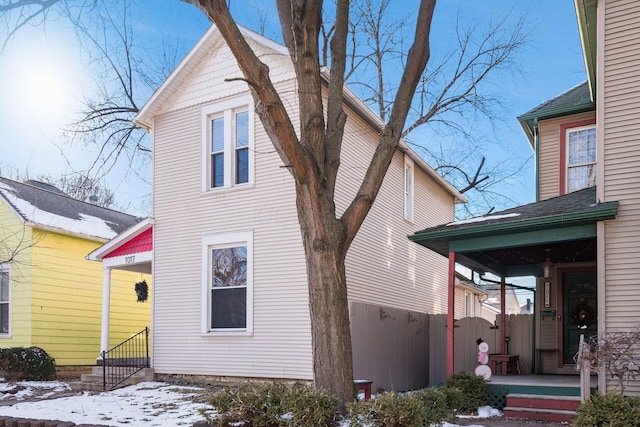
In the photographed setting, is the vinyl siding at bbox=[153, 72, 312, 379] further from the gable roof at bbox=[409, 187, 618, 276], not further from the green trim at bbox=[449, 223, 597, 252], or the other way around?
the green trim at bbox=[449, 223, 597, 252]

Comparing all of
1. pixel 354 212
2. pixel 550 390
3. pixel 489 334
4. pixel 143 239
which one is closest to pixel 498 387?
pixel 550 390

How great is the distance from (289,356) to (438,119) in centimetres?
1441

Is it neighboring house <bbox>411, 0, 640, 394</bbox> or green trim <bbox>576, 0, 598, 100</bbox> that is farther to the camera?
green trim <bbox>576, 0, 598, 100</bbox>

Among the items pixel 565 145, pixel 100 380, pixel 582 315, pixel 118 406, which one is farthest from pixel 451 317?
pixel 100 380

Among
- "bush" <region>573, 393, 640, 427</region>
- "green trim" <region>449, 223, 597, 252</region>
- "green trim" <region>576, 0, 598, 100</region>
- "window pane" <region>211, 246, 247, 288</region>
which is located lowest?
"bush" <region>573, 393, 640, 427</region>

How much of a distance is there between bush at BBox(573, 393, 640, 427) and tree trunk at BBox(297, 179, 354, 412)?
2643 mm

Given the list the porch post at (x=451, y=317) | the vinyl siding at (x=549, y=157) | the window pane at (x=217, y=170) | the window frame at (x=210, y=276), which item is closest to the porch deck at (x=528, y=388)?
the porch post at (x=451, y=317)

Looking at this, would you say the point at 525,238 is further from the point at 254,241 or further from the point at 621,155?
the point at 254,241

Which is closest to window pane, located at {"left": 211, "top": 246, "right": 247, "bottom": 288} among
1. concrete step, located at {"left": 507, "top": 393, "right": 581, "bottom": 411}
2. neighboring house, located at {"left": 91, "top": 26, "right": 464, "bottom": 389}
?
neighboring house, located at {"left": 91, "top": 26, "right": 464, "bottom": 389}

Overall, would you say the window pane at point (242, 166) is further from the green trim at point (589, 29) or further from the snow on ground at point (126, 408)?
the green trim at point (589, 29)

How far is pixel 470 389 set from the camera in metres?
9.57

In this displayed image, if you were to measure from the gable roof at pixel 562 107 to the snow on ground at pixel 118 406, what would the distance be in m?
6.29

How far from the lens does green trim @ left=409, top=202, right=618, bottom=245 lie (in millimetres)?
8766

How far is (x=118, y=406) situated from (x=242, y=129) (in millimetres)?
5823
